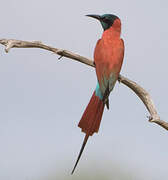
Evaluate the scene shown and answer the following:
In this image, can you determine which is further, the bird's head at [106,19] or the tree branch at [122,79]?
the bird's head at [106,19]

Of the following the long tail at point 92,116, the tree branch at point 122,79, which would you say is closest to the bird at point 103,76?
the long tail at point 92,116

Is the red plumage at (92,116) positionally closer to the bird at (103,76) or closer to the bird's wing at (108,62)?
the bird at (103,76)

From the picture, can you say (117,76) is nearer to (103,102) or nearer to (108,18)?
(103,102)

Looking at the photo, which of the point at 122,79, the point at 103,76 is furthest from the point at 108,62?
the point at 122,79

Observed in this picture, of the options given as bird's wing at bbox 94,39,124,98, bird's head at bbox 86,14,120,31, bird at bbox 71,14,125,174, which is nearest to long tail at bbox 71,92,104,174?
bird at bbox 71,14,125,174

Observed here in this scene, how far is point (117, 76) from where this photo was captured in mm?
3402

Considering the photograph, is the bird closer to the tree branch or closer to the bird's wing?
the bird's wing

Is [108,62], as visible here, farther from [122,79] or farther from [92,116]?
[92,116]

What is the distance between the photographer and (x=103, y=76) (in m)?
3.36

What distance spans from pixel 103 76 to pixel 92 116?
1.12 feet

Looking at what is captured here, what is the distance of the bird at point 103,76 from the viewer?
10.8 ft

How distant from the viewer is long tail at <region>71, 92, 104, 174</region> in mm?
3268

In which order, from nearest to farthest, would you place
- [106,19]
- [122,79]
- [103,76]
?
1. [103,76]
2. [122,79]
3. [106,19]

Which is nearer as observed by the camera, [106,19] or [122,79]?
[122,79]
